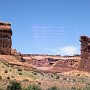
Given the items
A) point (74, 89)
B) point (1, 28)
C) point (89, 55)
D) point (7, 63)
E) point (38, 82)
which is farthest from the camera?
point (89, 55)

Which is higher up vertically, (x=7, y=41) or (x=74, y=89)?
(x=7, y=41)

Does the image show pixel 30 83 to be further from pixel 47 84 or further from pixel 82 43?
pixel 82 43

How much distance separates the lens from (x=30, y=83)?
1615 inches

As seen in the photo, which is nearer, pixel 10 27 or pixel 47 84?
pixel 47 84

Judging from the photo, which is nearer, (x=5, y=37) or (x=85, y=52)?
(x=5, y=37)

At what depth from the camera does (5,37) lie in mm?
57031

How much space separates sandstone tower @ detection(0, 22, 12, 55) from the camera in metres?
56.5

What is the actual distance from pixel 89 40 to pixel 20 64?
1435 centimetres

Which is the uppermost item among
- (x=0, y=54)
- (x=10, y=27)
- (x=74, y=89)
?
(x=10, y=27)

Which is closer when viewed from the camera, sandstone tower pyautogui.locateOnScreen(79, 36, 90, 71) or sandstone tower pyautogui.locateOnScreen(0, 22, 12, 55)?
sandstone tower pyautogui.locateOnScreen(0, 22, 12, 55)

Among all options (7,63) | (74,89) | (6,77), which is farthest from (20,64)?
(74,89)

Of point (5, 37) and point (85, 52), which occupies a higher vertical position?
point (5, 37)

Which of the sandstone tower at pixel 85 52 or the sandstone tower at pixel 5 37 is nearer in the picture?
the sandstone tower at pixel 5 37

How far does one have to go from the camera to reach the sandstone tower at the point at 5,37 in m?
56.5
